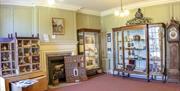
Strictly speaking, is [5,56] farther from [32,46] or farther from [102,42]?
[102,42]

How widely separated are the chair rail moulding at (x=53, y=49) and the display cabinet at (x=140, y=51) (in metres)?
1.61

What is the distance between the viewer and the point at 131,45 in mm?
6691

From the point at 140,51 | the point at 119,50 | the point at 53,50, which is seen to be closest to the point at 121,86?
the point at 140,51

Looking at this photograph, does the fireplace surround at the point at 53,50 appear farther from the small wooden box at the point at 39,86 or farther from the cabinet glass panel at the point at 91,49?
the cabinet glass panel at the point at 91,49

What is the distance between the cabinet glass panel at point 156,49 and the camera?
586 cm

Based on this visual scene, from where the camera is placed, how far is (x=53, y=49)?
20.0 feet

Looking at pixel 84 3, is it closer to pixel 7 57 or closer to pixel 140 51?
pixel 140 51

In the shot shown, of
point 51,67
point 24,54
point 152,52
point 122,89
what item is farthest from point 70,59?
point 152,52

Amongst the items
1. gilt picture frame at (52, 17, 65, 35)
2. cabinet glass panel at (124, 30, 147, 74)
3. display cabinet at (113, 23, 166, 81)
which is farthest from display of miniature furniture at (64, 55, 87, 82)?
cabinet glass panel at (124, 30, 147, 74)

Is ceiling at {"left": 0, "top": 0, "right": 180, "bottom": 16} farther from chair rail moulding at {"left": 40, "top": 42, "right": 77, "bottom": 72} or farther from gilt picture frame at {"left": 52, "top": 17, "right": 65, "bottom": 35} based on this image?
chair rail moulding at {"left": 40, "top": 42, "right": 77, "bottom": 72}

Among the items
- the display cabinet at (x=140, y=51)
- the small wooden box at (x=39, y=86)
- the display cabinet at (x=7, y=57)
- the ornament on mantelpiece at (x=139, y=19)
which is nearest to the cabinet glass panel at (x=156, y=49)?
the display cabinet at (x=140, y=51)

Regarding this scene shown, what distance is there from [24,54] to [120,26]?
12.3ft

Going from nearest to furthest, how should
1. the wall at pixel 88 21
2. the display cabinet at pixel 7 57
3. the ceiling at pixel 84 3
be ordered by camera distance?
the display cabinet at pixel 7 57, the ceiling at pixel 84 3, the wall at pixel 88 21

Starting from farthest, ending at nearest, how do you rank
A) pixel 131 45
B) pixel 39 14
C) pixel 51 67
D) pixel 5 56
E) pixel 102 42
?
pixel 102 42
pixel 131 45
pixel 51 67
pixel 39 14
pixel 5 56
